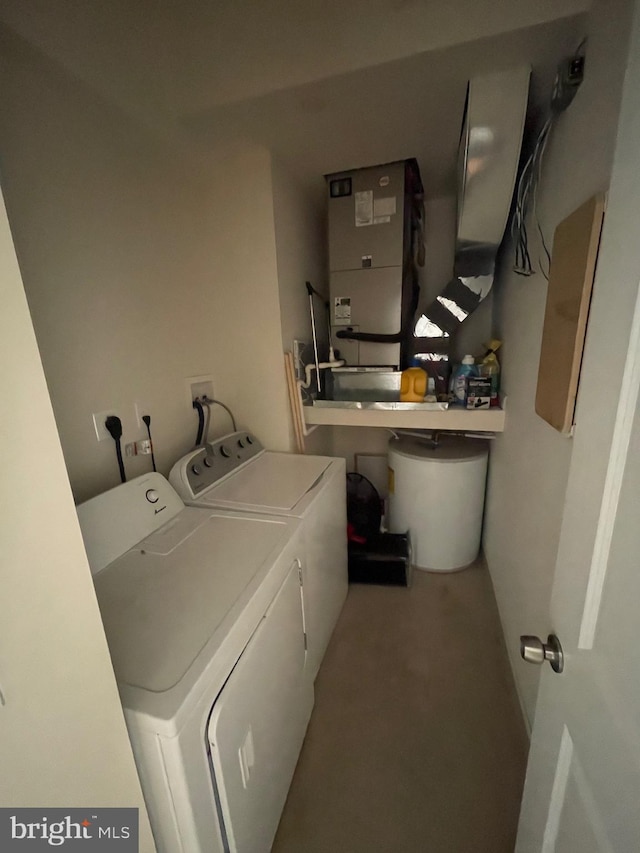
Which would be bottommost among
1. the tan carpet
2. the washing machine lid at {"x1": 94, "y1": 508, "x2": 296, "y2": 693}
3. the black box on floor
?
the tan carpet

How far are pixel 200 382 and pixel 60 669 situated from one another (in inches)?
62.8

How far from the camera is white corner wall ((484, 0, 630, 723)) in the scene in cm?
90

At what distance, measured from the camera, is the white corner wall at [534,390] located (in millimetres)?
899

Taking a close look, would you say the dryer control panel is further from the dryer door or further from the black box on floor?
the black box on floor

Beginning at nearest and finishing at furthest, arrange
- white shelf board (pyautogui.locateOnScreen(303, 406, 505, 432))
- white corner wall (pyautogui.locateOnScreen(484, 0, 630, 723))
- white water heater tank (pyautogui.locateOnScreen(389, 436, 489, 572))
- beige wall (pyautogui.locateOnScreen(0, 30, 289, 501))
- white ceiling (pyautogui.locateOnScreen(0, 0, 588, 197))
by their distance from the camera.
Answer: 1. white corner wall (pyautogui.locateOnScreen(484, 0, 630, 723))
2. white ceiling (pyautogui.locateOnScreen(0, 0, 588, 197))
3. beige wall (pyautogui.locateOnScreen(0, 30, 289, 501))
4. white shelf board (pyautogui.locateOnScreen(303, 406, 505, 432))
5. white water heater tank (pyautogui.locateOnScreen(389, 436, 489, 572))

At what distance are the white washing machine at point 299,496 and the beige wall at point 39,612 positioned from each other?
0.83 m

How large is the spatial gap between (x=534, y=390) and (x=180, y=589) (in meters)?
1.46

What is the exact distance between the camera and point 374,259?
6.89ft

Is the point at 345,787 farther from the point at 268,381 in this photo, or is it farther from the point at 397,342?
the point at 397,342

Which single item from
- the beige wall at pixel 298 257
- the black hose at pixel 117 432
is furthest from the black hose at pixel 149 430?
the beige wall at pixel 298 257

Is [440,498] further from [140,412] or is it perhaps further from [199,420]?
[140,412]

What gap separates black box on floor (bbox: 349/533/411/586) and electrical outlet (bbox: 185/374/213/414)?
1.33m

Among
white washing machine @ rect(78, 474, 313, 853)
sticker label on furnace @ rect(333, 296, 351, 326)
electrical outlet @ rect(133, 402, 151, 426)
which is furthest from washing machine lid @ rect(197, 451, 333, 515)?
sticker label on furnace @ rect(333, 296, 351, 326)

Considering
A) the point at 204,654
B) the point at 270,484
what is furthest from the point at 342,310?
the point at 204,654
